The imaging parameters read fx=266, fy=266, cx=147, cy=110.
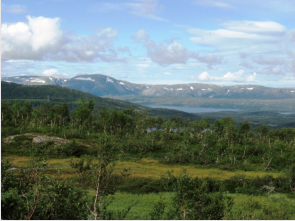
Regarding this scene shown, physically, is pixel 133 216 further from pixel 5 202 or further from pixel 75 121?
pixel 75 121

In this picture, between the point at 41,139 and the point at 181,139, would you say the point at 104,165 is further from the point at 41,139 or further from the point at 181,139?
the point at 181,139

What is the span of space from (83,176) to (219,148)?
70061 mm

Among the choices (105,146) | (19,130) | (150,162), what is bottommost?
(150,162)

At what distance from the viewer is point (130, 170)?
218 feet

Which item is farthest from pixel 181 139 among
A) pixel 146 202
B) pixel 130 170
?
pixel 146 202

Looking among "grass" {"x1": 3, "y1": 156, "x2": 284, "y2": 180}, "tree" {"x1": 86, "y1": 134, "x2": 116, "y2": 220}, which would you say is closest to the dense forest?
"tree" {"x1": 86, "y1": 134, "x2": 116, "y2": 220}

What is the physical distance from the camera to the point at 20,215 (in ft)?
67.8

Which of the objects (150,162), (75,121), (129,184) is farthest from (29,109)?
(129,184)

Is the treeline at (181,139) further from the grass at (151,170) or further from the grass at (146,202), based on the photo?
the grass at (146,202)

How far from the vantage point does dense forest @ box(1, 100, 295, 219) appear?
839 inches

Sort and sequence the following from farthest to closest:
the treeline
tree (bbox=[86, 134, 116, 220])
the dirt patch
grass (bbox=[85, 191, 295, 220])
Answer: the dirt patch
the treeline
grass (bbox=[85, 191, 295, 220])
tree (bbox=[86, 134, 116, 220])

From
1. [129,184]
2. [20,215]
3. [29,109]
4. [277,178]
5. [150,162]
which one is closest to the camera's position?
[20,215]

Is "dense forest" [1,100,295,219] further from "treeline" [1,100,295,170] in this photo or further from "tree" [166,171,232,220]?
"treeline" [1,100,295,170]

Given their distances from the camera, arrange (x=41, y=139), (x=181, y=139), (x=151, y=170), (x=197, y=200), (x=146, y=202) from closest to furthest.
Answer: (x=197, y=200) < (x=146, y=202) < (x=151, y=170) < (x=41, y=139) < (x=181, y=139)
